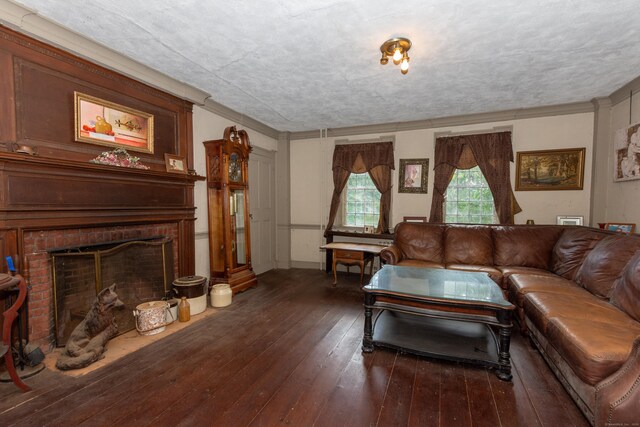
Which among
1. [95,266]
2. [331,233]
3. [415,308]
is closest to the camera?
[415,308]

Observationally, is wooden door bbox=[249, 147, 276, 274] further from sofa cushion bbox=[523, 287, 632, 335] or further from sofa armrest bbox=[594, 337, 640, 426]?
sofa armrest bbox=[594, 337, 640, 426]

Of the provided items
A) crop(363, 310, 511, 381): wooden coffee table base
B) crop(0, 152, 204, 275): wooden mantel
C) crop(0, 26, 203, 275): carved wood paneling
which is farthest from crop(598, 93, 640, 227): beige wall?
crop(0, 26, 203, 275): carved wood paneling

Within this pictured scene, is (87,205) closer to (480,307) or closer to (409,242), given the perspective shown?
(480,307)

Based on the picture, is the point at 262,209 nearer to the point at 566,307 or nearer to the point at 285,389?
the point at 285,389

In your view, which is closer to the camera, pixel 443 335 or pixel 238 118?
pixel 443 335

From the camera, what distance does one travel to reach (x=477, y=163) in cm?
421

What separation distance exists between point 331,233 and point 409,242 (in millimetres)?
1475

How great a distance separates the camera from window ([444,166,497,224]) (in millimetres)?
4305

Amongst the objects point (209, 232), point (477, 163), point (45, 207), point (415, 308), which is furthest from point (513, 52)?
point (45, 207)

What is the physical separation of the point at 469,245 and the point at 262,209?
332 centimetres

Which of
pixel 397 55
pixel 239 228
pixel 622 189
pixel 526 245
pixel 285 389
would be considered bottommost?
pixel 285 389

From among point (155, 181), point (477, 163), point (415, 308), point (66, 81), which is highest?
point (66, 81)

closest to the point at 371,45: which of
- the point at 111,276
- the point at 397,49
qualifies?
the point at 397,49

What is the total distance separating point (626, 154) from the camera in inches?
125
